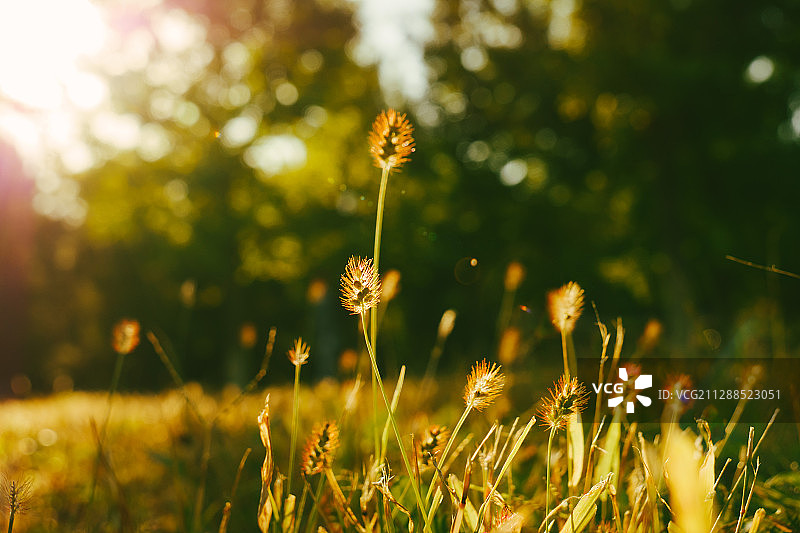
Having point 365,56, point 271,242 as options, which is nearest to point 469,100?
point 365,56

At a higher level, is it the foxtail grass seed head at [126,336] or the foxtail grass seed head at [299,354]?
the foxtail grass seed head at [299,354]

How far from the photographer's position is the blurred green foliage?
10766 mm

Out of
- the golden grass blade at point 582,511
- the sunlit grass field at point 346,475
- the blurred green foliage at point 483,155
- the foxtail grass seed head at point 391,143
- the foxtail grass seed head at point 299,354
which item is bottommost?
the sunlit grass field at point 346,475

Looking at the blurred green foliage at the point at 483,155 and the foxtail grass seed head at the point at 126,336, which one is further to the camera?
the blurred green foliage at the point at 483,155

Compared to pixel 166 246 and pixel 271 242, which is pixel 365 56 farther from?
pixel 166 246

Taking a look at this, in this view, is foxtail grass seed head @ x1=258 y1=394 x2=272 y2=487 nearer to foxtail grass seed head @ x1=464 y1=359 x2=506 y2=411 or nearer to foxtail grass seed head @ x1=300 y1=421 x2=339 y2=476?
foxtail grass seed head @ x1=300 y1=421 x2=339 y2=476

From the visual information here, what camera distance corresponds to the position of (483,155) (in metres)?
13.4

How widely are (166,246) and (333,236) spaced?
5264 mm

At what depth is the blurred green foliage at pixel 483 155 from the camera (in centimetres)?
1077

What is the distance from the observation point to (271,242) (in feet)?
46.9

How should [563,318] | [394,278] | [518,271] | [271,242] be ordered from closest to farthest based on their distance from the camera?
[563,318], [394,278], [518,271], [271,242]
